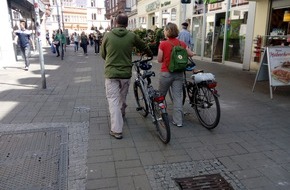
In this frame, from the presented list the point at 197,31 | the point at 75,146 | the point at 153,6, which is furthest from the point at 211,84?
the point at 153,6

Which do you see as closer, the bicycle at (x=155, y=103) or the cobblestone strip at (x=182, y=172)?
the cobblestone strip at (x=182, y=172)

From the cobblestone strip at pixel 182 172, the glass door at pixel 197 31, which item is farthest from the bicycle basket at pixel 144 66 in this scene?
the glass door at pixel 197 31

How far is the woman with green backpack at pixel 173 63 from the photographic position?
4125mm

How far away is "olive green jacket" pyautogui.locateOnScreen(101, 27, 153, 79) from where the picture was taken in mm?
3826

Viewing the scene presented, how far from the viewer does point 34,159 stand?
3.39 meters

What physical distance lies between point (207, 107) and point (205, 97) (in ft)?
0.60

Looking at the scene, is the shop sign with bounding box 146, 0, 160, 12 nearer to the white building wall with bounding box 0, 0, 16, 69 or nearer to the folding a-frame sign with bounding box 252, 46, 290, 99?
the white building wall with bounding box 0, 0, 16, 69

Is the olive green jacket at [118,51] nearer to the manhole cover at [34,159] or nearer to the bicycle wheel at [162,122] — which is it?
the bicycle wheel at [162,122]

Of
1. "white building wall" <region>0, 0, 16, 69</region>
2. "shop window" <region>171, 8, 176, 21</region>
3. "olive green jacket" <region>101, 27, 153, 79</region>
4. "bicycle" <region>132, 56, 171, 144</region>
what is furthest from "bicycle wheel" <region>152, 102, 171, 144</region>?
"shop window" <region>171, 8, 176, 21</region>

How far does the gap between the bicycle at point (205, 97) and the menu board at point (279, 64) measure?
2.57 meters

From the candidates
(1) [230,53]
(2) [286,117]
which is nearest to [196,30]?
(1) [230,53]

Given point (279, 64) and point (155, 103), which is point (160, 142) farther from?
point (279, 64)

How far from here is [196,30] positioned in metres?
15.1

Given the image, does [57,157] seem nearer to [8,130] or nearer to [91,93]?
[8,130]
